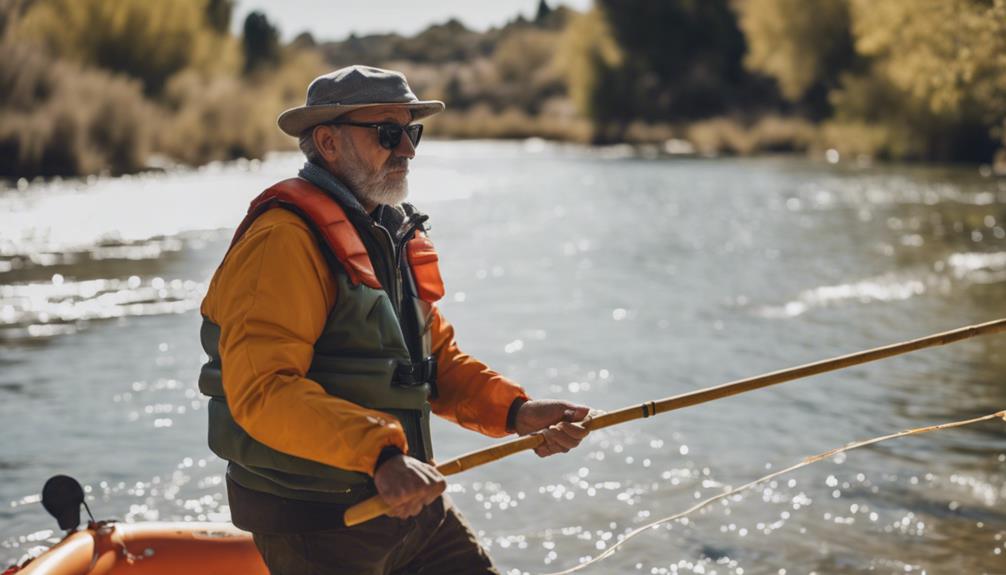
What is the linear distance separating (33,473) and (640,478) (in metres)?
2.97

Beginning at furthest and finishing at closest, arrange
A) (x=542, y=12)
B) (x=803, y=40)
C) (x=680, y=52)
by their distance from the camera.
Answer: (x=542, y=12)
(x=680, y=52)
(x=803, y=40)

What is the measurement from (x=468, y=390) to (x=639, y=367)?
590cm

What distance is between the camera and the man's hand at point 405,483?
2.32 m

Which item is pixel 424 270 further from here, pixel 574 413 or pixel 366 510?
pixel 366 510

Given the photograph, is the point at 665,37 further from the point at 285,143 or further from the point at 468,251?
the point at 468,251

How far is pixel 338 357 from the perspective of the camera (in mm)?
2541

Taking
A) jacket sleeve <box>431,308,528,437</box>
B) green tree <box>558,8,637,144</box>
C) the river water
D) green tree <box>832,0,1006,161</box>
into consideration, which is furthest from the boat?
green tree <box>558,8,637,144</box>

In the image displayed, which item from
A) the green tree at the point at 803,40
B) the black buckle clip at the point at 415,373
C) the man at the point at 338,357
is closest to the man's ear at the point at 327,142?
the man at the point at 338,357

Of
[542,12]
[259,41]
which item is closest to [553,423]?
[259,41]

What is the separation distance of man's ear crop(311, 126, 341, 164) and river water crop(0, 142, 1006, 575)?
9.30 ft

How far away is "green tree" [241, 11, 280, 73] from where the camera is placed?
48.9m

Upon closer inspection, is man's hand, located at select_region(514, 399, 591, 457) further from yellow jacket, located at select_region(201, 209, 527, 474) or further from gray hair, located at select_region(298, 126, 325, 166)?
gray hair, located at select_region(298, 126, 325, 166)

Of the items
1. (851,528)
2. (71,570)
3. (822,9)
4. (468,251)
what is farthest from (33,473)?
(822,9)

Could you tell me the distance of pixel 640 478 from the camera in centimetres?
627
